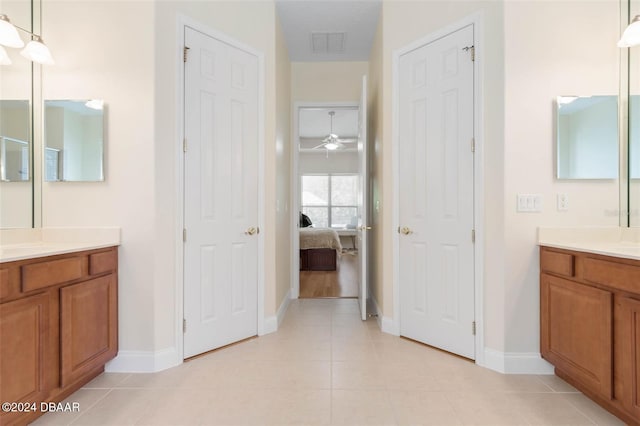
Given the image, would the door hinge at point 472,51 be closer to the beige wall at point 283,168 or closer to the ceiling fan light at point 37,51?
the beige wall at point 283,168

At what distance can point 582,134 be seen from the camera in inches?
86.3

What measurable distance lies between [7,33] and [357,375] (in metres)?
3.03

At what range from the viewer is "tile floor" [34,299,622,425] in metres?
1.72

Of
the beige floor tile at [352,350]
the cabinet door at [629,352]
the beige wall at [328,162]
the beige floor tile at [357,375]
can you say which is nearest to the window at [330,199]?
the beige wall at [328,162]

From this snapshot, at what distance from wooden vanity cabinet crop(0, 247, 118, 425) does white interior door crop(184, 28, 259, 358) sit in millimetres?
522

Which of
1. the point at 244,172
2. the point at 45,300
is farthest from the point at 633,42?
the point at 45,300

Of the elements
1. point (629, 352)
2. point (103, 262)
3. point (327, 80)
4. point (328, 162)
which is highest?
point (327, 80)

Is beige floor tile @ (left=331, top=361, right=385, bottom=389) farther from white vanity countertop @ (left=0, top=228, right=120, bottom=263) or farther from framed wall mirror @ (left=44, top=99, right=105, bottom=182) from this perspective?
framed wall mirror @ (left=44, top=99, right=105, bottom=182)

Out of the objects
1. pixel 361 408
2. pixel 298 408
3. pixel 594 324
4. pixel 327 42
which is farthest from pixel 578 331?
pixel 327 42

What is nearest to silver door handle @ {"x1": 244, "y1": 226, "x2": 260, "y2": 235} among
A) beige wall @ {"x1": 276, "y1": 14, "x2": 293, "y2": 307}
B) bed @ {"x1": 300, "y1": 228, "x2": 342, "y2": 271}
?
beige wall @ {"x1": 276, "y1": 14, "x2": 293, "y2": 307}

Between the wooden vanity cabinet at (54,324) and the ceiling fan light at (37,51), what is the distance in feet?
4.26

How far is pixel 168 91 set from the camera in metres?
2.31

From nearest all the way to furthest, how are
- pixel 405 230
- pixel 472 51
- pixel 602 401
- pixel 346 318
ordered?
pixel 602 401 → pixel 472 51 → pixel 405 230 → pixel 346 318

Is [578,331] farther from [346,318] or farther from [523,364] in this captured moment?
[346,318]
